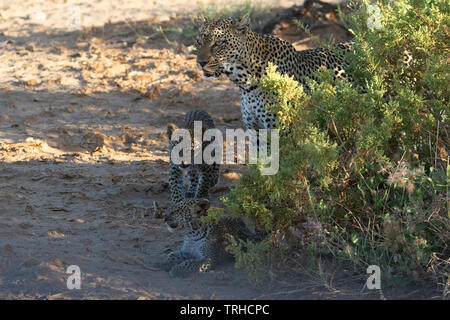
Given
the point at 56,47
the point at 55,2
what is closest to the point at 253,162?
the point at 56,47

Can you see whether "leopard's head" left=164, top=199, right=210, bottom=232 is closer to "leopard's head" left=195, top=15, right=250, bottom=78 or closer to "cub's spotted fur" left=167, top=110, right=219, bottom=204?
"cub's spotted fur" left=167, top=110, right=219, bottom=204

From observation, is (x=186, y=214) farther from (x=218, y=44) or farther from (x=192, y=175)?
(x=218, y=44)

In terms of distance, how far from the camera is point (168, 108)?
35.0ft

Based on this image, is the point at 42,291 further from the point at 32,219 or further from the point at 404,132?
the point at 404,132

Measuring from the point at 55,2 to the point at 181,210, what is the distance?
925cm

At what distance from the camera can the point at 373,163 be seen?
6.49m

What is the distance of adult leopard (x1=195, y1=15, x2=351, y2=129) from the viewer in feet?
25.0

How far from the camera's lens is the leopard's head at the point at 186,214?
662cm

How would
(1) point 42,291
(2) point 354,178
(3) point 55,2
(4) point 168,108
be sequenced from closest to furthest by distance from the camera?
(1) point 42,291 < (2) point 354,178 < (4) point 168,108 < (3) point 55,2

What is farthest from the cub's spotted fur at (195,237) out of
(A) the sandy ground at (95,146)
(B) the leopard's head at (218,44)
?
(B) the leopard's head at (218,44)

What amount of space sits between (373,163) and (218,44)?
2.18 metres

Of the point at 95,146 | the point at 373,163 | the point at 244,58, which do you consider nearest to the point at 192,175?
the point at 244,58

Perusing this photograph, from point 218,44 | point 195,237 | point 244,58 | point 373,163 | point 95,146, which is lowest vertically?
point 195,237

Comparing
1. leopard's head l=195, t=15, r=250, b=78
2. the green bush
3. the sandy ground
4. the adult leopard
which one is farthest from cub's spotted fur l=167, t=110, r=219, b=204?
the green bush
